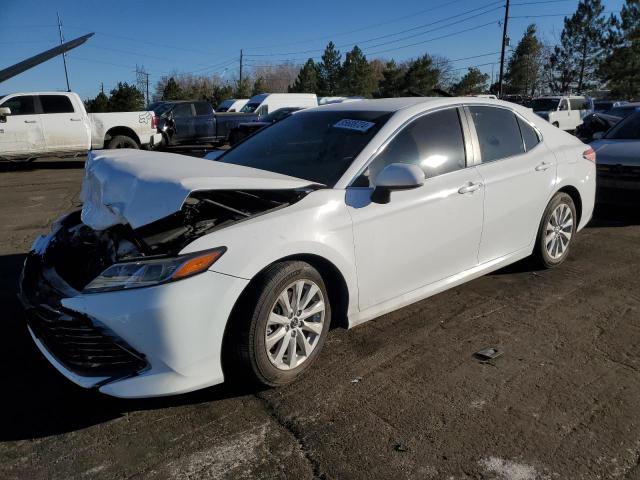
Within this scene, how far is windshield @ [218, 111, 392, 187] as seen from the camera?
3.62m

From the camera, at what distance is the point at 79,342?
2.74 meters

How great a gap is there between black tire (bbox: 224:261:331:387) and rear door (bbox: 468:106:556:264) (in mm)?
1855

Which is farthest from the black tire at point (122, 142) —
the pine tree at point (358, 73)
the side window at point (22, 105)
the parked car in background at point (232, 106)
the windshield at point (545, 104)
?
the pine tree at point (358, 73)

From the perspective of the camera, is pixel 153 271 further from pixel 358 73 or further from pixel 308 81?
pixel 308 81

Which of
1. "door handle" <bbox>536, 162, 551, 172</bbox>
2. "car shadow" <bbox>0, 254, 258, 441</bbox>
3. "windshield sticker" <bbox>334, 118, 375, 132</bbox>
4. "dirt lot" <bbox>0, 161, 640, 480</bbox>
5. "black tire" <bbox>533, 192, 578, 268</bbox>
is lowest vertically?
"dirt lot" <bbox>0, 161, 640, 480</bbox>

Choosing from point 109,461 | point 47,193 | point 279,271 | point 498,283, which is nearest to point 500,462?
point 279,271

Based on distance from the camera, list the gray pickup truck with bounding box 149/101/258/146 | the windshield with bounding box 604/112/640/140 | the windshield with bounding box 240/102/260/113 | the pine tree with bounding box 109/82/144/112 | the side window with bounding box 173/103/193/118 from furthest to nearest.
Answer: the pine tree with bounding box 109/82/144/112 → the windshield with bounding box 240/102/260/113 → the side window with bounding box 173/103/193/118 → the gray pickup truck with bounding box 149/101/258/146 → the windshield with bounding box 604/112/640/140

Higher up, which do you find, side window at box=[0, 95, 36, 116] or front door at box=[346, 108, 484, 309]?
side window at box=[0, 95, 36, 116]

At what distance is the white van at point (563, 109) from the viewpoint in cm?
2248

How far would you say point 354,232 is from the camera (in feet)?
10.7

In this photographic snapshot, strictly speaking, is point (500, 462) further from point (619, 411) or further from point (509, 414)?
point (619, 411)

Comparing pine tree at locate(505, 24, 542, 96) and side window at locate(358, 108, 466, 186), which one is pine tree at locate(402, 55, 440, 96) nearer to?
pine tree at locate(505, 24, 542, 96)

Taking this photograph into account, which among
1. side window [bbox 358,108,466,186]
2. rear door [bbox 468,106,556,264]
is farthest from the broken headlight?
rear door [bbox 468,106,556,264]

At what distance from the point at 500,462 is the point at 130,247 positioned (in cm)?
217
